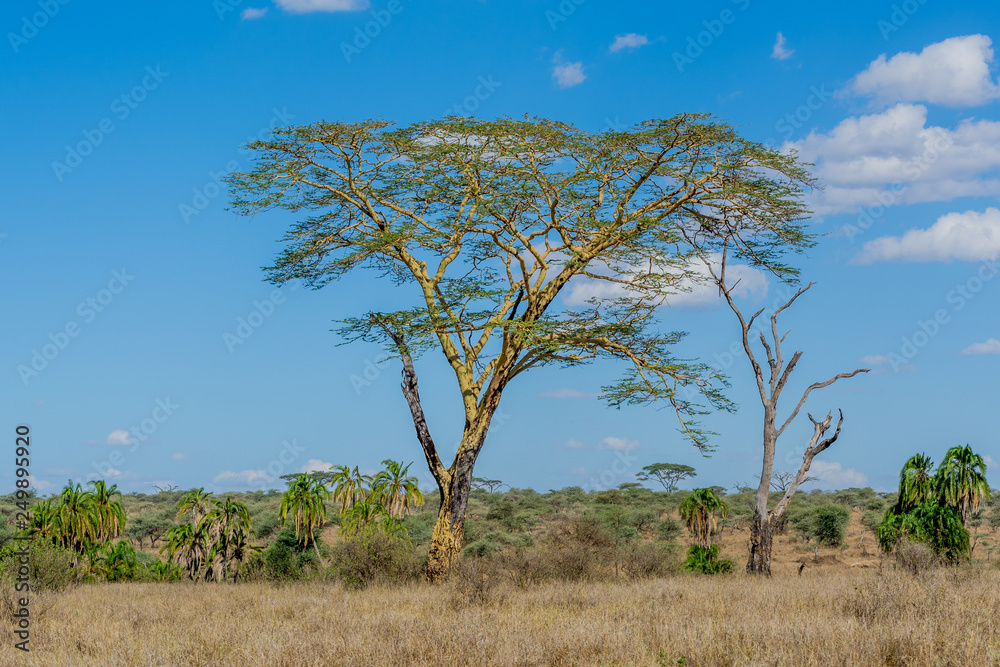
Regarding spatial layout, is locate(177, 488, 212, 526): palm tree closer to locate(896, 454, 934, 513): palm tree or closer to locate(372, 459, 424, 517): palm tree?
locate(372, 459, 424, 517): palm tree

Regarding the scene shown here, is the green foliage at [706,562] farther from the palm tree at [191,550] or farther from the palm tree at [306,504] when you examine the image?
the palm tree at [191,550]

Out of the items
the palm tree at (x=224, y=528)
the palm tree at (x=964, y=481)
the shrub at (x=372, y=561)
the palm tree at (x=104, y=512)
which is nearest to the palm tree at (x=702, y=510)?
the palm tree at (x=964, y=481)

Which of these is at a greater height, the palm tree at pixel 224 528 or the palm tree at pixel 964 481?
the palm tree at pixel 964 481

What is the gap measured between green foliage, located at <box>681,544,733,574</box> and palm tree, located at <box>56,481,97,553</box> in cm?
1578

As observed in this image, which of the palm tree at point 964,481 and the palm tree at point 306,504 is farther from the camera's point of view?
the palm tree at point 306,504

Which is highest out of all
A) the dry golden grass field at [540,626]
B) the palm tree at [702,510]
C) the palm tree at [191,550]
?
the palm tree at [702,510]

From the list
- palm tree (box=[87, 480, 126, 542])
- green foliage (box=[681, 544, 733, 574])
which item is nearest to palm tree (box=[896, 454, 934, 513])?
green foliage (box=[681, 544, 733, 574])

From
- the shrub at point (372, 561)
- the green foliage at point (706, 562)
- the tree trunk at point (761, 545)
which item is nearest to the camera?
the shrub at point (372, 561)

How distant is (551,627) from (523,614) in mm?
1656

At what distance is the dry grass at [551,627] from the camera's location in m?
7.97

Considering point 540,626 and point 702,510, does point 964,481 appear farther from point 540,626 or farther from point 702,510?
point 540,626

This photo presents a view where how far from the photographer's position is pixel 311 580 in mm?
18516

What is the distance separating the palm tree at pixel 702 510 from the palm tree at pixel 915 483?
5508 mm

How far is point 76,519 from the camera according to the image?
813 inches
